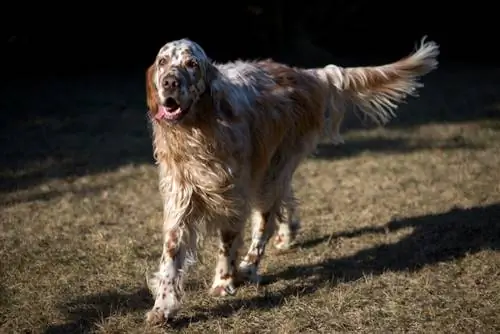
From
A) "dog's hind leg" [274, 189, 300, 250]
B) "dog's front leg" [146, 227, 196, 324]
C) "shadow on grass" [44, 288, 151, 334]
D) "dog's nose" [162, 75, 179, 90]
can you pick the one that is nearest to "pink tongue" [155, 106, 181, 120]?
"dog's nose" [162, 75, 179, 90]

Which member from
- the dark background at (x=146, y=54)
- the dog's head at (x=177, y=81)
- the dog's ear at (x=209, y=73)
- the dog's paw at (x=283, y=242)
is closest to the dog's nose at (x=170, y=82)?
the dog's head at (x=177, y=81)

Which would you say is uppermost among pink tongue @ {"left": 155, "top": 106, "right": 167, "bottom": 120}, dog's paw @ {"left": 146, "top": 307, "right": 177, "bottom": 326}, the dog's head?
the dog's head

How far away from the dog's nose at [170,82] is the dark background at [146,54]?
425cm

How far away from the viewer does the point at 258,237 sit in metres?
4.91

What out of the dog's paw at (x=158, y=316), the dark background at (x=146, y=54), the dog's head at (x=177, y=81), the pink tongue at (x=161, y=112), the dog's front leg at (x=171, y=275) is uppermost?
the dog's head at (x=177, y=81)

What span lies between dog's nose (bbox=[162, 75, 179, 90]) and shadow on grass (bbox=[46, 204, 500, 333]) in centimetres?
136

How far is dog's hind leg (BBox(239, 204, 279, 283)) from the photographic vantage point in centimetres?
472

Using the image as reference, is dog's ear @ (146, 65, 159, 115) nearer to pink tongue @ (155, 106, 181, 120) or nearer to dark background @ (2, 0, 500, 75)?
pink tongue @ (155, 106, 181, 120)

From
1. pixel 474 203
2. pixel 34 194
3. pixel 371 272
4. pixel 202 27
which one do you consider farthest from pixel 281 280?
pixel 202 27

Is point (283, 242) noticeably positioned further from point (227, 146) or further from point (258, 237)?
point (227, 146)

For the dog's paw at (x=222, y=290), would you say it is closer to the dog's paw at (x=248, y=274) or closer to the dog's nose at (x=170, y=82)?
the dog's paw at (x=248, y=274)

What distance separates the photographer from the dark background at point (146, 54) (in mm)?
9203

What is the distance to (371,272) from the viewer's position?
4.76 metres

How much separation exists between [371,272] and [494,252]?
966 mm
